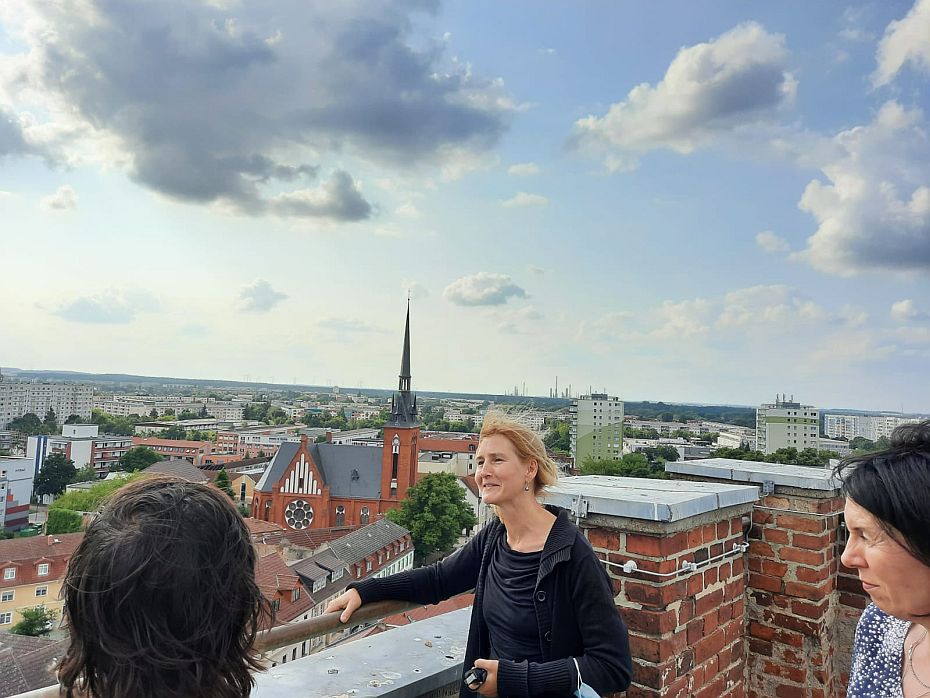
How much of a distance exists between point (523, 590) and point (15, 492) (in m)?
59.1

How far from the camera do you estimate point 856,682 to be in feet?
4.53

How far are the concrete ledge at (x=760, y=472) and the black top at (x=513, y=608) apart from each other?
128cm

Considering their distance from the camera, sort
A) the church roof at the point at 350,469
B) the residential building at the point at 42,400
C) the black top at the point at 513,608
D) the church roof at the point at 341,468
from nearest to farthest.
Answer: the black top at the point at 513,608
the church roof at the point at 341,468
the church roof at the point at 350,469
the residential building at the point at 42,400

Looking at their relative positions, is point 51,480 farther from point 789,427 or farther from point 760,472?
point 789,427

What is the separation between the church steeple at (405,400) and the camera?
39.5m

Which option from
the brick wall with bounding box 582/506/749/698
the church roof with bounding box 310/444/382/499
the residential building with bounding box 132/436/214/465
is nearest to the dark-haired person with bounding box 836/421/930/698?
the brick wall with bounding box 582/506/749/698

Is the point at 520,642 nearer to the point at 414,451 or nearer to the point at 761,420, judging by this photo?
the point at 414,451

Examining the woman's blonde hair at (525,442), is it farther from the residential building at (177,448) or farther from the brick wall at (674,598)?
the residential building at (177,448)

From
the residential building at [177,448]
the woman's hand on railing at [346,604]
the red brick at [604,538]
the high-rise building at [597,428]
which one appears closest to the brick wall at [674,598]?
the red brick at [604,538]

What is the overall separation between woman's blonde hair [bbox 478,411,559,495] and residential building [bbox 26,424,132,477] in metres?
71.7

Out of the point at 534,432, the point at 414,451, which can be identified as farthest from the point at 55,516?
the point at 534,432

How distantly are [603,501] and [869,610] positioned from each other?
78cm

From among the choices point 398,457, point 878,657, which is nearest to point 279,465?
point 398,457

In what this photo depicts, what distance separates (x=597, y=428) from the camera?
3036 inches
